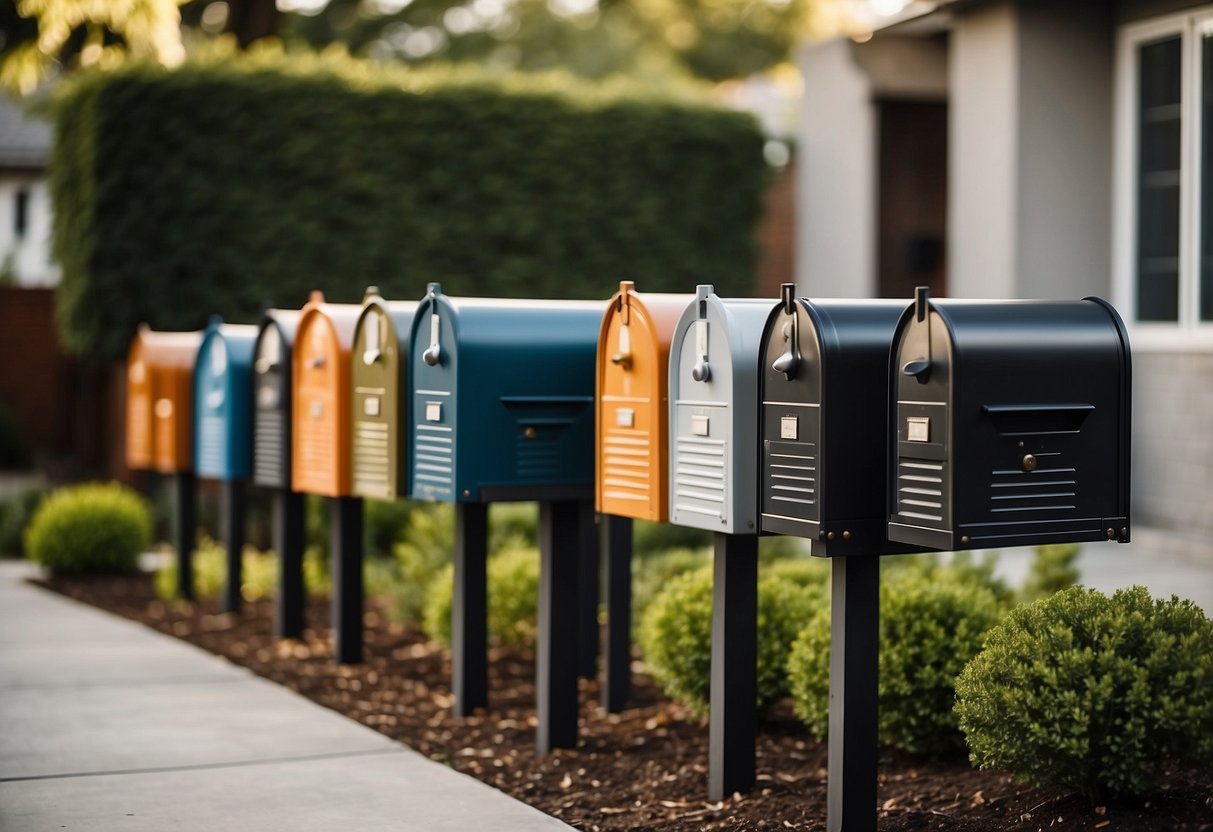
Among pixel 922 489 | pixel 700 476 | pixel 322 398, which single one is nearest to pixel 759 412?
pixel 700 476

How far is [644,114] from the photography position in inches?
534

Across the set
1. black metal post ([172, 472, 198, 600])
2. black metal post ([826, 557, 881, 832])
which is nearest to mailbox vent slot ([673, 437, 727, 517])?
black metal post ([826, 557, 881, 832])

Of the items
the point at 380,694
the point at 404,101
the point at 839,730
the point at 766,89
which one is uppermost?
the point at 766,89

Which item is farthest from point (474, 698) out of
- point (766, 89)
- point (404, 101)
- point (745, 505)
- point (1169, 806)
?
point (766, 89)

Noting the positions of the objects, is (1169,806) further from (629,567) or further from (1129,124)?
(1129,124)

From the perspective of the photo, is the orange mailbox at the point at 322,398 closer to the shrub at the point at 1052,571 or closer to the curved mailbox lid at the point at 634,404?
the curved mailbox lid at the point at 634,404

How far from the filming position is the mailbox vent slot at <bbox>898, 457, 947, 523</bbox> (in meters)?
3.91

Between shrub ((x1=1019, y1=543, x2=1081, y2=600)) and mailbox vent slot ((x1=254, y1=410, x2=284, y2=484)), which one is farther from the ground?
mailbox vent slot ((x1=254, y1=410, x2=284, y2=484))

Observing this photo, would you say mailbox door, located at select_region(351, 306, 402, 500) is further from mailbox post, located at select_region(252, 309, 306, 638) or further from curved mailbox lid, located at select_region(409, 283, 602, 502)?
mailbox post, located at select_region(252, 309, 306, 638)

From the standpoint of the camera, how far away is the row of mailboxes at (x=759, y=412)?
3949 millimetres

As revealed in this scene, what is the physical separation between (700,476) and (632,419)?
0.45 meters

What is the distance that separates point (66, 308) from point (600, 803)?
8.99 metres

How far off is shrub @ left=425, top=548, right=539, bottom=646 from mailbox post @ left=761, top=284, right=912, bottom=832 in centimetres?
322

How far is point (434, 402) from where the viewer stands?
583cm
